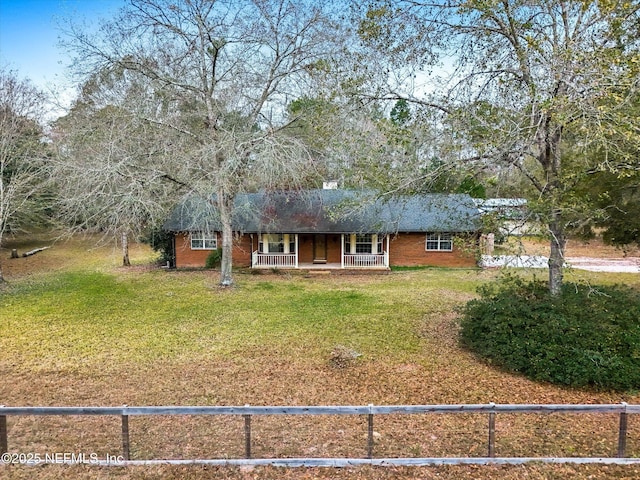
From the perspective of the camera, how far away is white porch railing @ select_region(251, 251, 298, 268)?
20.2 m

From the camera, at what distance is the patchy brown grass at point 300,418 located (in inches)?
170

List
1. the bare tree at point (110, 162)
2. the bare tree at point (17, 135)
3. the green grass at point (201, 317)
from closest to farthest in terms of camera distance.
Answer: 1. the green grass at point (201, 317)
2. the bare tree at point (110, 162)
3. the bare tree at point (17, 135)

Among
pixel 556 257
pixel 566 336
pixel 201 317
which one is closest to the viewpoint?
pixel 566 336

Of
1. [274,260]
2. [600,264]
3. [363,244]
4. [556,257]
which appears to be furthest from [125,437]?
[600,264]

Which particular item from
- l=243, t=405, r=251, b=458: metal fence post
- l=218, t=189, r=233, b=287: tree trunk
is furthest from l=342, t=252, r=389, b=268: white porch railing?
l=243, t=405, r=251, b=458: metal fence post

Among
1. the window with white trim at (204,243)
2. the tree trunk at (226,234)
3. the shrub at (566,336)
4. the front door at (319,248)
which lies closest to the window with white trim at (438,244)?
the front door at (319,248)

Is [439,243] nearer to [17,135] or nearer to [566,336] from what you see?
[566,336]

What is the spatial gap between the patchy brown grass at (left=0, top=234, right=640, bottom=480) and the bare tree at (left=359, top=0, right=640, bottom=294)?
290 centimetres

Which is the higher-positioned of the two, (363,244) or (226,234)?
(226,234)

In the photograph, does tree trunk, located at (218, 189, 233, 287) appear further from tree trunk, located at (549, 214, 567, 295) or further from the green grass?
tree trunk, located at (549, 214, 567, 295)

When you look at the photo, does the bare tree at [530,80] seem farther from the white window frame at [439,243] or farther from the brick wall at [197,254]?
the brick wall at [197,254]

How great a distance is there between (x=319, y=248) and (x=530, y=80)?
595 inches

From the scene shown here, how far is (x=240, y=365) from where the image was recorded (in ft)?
26.1

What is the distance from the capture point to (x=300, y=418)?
5.78 m
